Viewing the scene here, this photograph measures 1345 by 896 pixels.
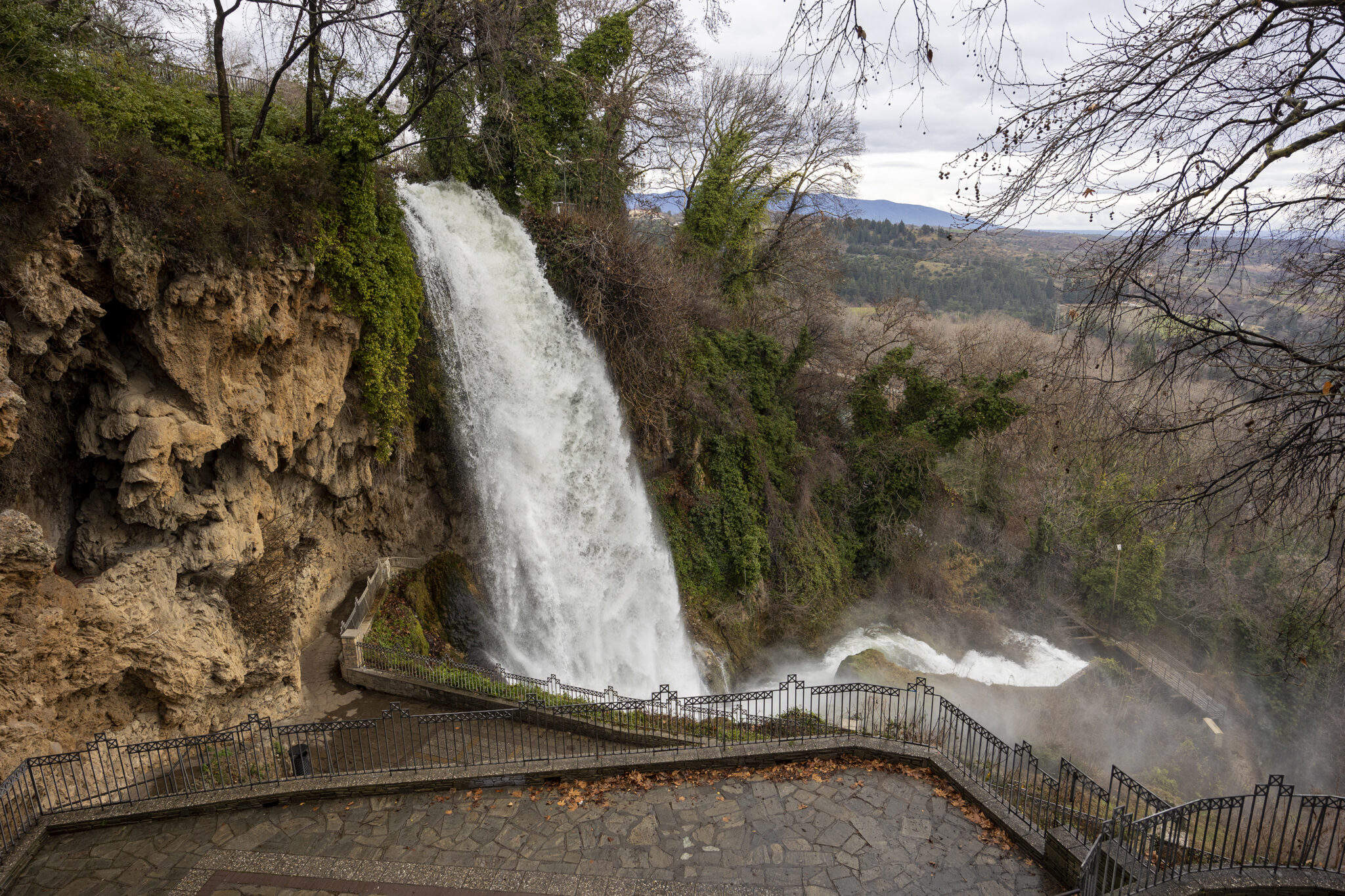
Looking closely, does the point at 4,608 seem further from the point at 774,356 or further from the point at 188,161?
the point at 774,356

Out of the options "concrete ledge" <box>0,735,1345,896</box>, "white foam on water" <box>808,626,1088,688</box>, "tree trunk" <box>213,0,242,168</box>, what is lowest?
"white foam on water" <box>808,626,1088,688</box>

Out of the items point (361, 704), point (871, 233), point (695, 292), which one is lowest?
point (361, 704)

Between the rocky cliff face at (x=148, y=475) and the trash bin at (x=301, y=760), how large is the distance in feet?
4.53

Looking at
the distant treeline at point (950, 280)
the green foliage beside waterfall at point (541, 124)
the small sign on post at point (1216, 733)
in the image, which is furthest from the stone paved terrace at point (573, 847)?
the distant treeline at point (950, 280)

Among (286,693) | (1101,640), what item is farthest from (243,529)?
(1101,640)

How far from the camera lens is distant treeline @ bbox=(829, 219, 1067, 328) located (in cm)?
5162

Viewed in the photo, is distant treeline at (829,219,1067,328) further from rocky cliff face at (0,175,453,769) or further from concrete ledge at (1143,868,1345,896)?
rocky cliff face at (0,175,453,769)

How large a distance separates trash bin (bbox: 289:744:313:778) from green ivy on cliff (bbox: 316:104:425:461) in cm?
478

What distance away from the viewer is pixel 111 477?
8516 millimetres

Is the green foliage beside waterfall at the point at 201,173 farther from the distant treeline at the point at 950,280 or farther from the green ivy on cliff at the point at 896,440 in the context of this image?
the distant treeline at the point at 950,280

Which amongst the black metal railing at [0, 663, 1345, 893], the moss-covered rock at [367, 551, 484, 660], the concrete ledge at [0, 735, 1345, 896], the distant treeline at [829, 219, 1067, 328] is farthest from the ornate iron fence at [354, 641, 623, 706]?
the distant treeline at [829, 219, 1067, 328]

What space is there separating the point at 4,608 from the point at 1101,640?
87.3 ft

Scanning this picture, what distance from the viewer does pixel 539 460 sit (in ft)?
44.9

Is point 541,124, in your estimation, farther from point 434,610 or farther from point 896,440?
point 896,440
